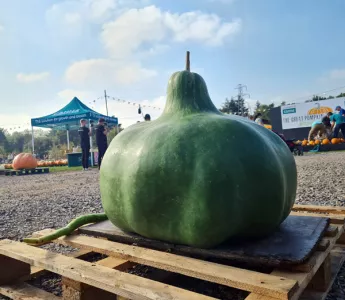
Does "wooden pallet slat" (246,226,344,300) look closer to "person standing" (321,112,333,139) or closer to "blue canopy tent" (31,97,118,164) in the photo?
"blue canopy tent" (31,97,118,164)

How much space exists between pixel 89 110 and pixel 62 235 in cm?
1268

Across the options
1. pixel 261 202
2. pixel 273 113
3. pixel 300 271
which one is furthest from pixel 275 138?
pixel 273 113

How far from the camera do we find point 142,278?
1366mm

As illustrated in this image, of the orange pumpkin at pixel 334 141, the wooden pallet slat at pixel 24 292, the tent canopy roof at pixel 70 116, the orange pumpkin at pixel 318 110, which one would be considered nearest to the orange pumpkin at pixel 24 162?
the tent canopy roof at pixel 70 116

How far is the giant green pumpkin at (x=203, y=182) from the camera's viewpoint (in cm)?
150

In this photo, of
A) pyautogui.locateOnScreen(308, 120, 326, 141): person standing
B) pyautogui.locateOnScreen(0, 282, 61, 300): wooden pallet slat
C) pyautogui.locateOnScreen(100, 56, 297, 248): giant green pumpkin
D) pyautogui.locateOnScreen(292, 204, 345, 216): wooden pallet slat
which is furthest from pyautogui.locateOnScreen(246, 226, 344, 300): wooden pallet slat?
pyautogui.locateOnScreen(308, 120, 326, 141): person standing

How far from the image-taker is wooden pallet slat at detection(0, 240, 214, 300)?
48.5 inches

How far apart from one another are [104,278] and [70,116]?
13647 millimetres

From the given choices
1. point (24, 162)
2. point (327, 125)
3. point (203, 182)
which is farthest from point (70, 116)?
point (203, 182)

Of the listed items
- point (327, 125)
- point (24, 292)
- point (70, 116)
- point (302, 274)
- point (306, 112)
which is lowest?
point (24, 292)

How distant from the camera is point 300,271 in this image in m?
1.37

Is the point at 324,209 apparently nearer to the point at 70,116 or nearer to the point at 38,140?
the point at 70,116

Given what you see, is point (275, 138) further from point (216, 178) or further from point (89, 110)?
point (89, 110)

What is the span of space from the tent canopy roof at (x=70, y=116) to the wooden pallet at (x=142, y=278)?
1241cm
